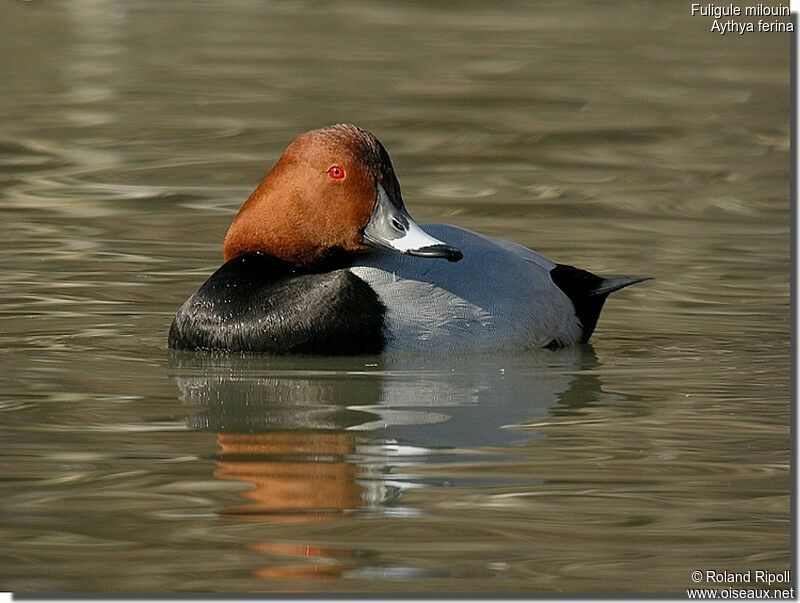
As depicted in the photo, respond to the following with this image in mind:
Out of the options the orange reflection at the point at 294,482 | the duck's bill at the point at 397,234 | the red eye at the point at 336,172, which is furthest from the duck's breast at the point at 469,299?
the orange reflection at the point at 294,482

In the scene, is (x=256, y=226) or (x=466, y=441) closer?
(x=466, y=441)

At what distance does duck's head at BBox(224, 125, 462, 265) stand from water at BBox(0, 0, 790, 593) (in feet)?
1.66

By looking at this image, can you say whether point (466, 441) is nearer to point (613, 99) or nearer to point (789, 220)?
point (789, 220)

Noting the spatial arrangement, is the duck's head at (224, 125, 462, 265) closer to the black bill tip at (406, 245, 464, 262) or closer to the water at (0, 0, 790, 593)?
the black bill tip at (406, 245, 464, 262)

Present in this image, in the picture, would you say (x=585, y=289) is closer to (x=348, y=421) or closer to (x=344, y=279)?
(x=344, y=279)

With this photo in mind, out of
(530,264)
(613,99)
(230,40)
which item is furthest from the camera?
(230,40)

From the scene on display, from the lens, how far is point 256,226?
7.29 metres

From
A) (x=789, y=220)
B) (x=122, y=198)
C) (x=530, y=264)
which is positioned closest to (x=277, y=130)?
(x=122, y=198)

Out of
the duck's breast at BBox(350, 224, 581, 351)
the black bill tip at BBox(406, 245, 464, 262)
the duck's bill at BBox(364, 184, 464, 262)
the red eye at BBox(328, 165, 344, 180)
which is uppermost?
the red eye at BBox(328, 165, 344, 180)

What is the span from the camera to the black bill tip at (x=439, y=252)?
691 cm

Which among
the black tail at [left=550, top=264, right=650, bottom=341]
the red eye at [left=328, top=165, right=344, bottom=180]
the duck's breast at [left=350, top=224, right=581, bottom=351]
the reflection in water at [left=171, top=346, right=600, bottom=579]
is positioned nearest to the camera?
the reflection in water at [left=171, top=346, right=600, bottom=579]

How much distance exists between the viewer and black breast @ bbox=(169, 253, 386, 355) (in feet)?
22.9

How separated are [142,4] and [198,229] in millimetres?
9193

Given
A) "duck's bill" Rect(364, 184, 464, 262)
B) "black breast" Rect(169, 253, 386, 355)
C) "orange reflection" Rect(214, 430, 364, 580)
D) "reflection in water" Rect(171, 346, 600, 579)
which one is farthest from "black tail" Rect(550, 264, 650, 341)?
"orange reflection" Rect(214, 430, 364, 580)
